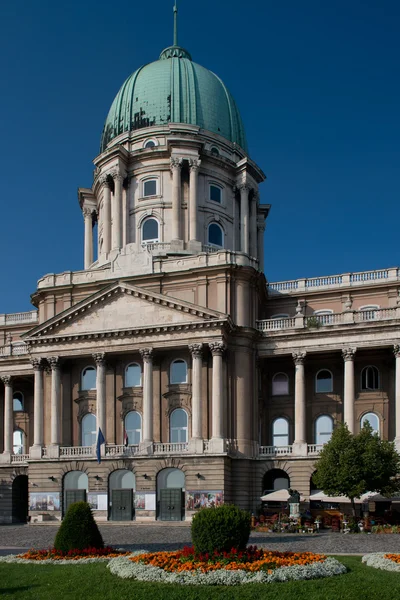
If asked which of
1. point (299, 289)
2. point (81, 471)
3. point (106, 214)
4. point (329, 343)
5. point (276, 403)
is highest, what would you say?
point (106, 214)

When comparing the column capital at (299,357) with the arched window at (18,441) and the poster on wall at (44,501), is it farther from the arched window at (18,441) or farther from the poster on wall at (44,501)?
the arched window at (18,441)

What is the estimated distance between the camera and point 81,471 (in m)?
59.7

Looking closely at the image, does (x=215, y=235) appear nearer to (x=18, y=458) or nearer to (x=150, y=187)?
(x=150, y=187)

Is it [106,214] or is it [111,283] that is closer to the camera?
[111,283]

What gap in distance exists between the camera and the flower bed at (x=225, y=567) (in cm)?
2189

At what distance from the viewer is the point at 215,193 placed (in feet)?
255

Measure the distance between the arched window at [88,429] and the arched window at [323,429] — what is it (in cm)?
1758

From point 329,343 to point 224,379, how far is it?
8.36 metres

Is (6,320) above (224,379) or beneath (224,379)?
above

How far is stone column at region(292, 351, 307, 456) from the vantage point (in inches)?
2299

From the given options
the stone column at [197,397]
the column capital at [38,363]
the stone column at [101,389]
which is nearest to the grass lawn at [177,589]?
the stone column at [197,397]

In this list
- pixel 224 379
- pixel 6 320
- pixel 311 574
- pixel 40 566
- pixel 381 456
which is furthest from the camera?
pixel 6 320

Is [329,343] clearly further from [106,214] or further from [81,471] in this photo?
[106,214]

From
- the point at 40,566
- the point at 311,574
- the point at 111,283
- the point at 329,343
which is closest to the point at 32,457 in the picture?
the point at 111,283
